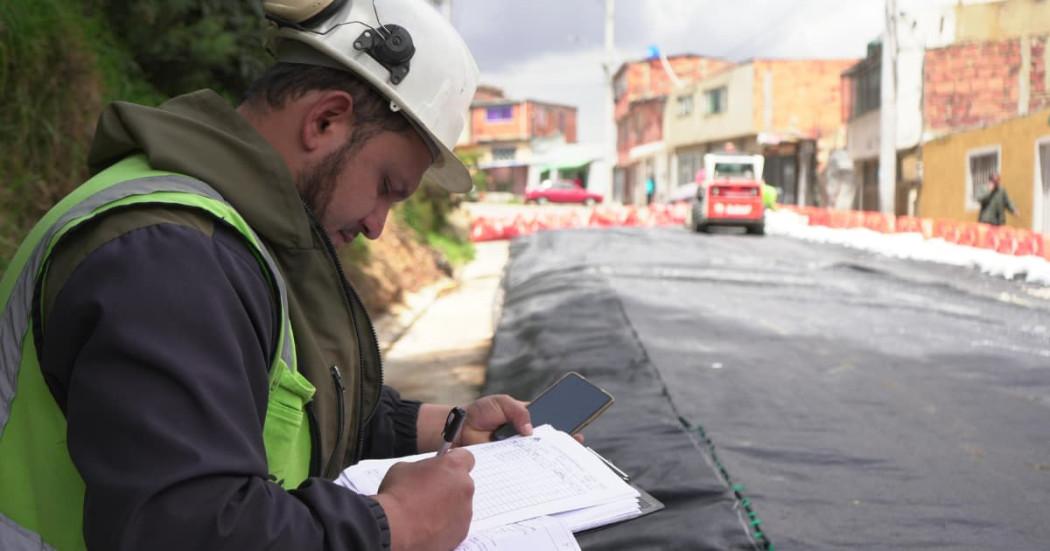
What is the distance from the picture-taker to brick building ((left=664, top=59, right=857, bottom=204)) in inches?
1264

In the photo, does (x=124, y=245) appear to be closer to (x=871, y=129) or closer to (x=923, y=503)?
(x=923, y=503)

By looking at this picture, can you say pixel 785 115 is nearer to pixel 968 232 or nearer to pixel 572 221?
pixel 572 221

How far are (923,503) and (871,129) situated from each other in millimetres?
24622

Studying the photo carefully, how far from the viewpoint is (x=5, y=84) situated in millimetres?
4789

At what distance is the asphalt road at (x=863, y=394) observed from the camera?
88.9 inches

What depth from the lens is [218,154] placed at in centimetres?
126

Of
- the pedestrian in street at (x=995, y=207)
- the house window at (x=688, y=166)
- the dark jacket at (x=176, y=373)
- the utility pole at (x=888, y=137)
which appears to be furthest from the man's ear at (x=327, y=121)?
the house window at (x=688, y=166)

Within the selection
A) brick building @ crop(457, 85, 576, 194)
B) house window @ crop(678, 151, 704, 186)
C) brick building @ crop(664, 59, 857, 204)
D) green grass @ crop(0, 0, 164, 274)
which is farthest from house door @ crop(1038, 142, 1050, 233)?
brick building @ crop(457, 85, 576, 194)

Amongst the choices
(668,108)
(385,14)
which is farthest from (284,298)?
(668,108)

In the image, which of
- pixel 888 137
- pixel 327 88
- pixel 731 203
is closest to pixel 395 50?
pixel 327 88

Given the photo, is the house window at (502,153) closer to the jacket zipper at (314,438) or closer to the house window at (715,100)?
the house window at (715,100)

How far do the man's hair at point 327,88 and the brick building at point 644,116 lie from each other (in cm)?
4109

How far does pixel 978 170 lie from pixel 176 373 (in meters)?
19.5

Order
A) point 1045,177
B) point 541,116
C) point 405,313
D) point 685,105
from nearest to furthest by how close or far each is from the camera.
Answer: point 405,313 → point 1045,177 → point 685,105 → point 541,116
